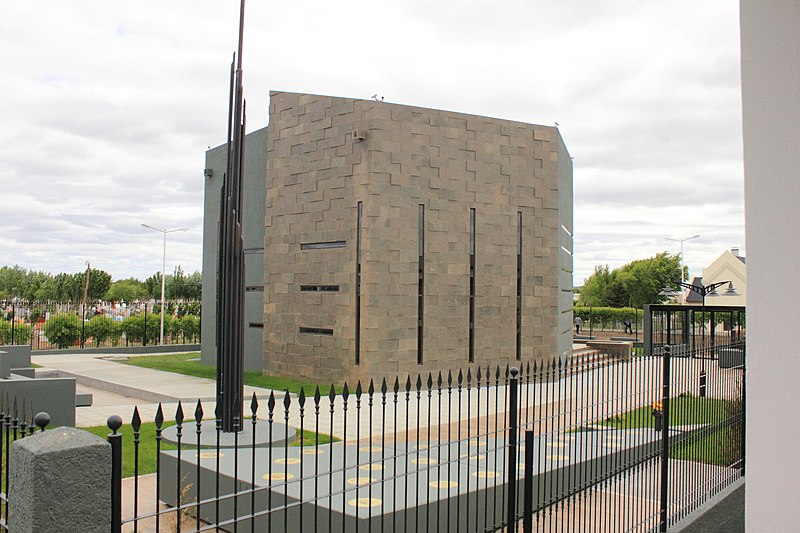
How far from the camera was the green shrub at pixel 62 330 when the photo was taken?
96.8ft

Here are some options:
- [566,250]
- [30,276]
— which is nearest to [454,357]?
[566,250]

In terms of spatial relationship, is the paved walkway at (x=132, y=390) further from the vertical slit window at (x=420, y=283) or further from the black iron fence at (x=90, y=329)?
the black iron fence at (x=90, y=329)

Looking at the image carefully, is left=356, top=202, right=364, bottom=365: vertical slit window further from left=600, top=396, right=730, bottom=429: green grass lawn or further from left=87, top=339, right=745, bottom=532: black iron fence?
left=600, top=396, right=730, bottom=429: green grass lawn

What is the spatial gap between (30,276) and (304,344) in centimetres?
7492

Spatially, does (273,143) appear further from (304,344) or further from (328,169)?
(304,344)

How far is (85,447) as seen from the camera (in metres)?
2.96

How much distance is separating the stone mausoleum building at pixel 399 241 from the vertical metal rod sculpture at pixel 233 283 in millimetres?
7646

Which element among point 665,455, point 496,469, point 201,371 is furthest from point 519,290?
point 496,469

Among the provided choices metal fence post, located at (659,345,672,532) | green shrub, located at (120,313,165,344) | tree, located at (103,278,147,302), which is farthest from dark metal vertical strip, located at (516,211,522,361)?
tree, located at (103,278,147,302)

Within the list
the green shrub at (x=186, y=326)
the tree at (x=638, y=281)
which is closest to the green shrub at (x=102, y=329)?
→ the green shrub at (x=186, y=326)

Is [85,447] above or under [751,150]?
under

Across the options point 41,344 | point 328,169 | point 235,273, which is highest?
point 328,169

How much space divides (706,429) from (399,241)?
10.9m

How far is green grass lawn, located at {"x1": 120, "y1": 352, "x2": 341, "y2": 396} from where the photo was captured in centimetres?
1792
